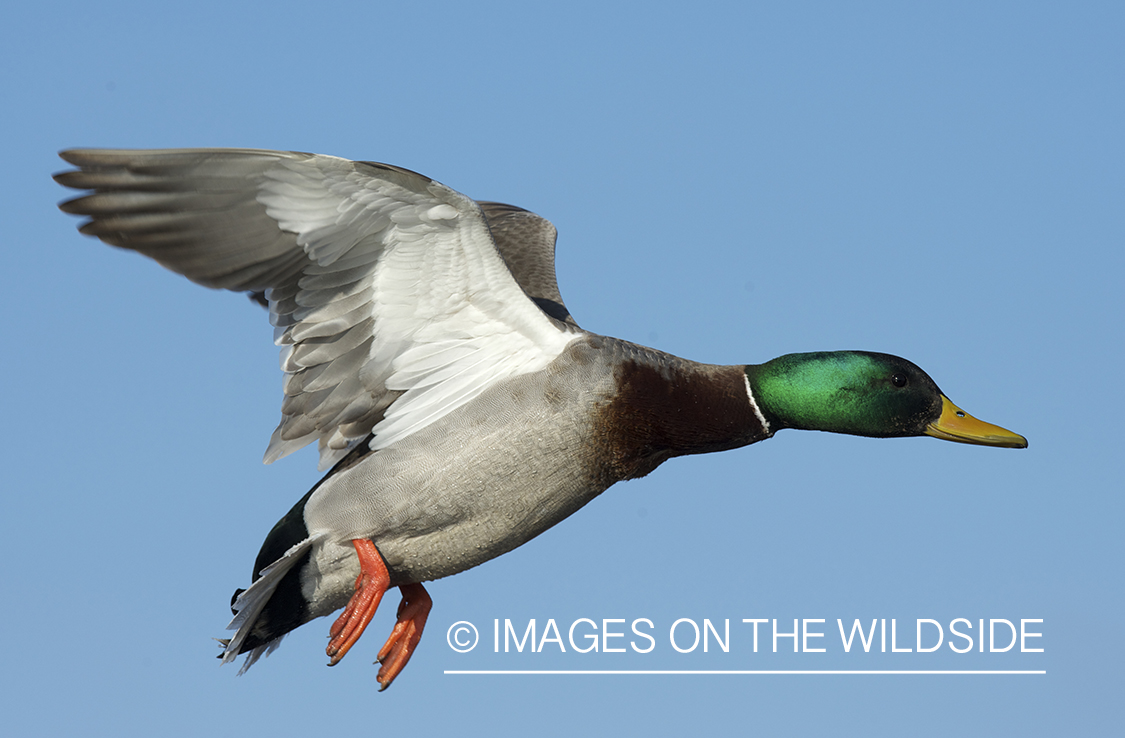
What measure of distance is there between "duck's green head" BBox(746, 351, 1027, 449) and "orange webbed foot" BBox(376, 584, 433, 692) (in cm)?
273

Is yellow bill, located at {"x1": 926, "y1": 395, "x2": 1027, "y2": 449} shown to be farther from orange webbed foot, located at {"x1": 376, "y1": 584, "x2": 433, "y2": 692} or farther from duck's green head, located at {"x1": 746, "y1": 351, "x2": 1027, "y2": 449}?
orange webbed foot, located at {"x1": 376, "y1": 584, "x2": 433, "y2": 692}

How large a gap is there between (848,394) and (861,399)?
Result: 0.28 ft

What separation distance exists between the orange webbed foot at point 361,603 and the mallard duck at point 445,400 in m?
0.01

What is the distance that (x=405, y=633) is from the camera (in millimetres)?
8164

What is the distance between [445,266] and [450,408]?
86cm

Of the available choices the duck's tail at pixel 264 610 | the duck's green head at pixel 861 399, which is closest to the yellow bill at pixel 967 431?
the duck's green head at pixel 861 399

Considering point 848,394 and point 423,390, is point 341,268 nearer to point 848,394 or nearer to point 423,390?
point 423,390

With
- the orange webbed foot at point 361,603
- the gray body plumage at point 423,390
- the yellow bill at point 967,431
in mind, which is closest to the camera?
the gray body plumage at point 423,390

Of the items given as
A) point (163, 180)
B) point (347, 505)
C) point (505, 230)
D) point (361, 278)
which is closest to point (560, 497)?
point (347, 505)

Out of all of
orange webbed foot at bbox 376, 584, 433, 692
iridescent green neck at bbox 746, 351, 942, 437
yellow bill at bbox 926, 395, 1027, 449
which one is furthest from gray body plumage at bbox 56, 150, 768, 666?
yellow bill at bbox 926, 395, 1027, 449

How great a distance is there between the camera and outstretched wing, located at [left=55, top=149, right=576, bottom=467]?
648 centimetres

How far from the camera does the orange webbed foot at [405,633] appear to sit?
26.3 feet

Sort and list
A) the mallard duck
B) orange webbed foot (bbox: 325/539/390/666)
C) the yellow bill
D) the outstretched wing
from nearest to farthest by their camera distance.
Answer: the outstretched wing → the mallard duck → orange webbed foot (bbox: 325/539/390/666) → the yellow bill

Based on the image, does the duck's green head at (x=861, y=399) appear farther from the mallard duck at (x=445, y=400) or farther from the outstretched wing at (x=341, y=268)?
the outstretched wing at (x=341, y=268)
